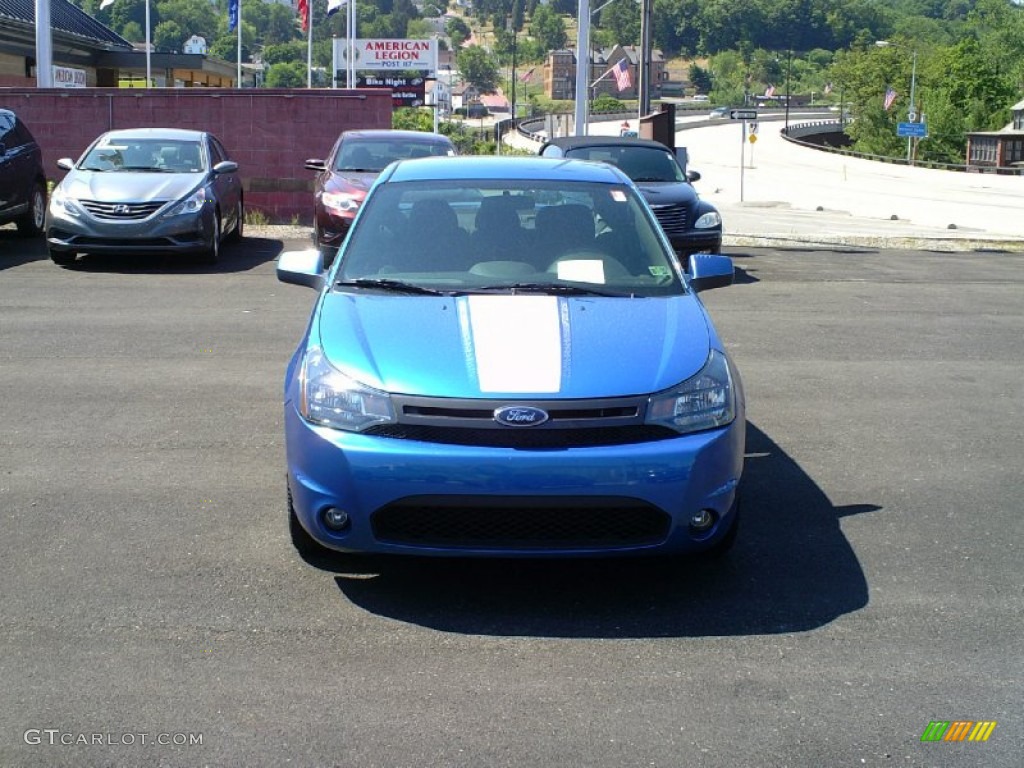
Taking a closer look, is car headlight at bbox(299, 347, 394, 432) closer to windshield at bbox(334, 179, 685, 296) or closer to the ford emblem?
the ford emblem

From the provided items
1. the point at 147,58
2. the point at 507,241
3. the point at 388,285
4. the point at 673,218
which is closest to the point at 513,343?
the point at 388,285

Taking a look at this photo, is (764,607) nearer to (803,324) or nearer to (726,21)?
(803,324)

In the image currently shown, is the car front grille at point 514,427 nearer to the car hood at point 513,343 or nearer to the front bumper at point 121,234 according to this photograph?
the car hood at point 513,343

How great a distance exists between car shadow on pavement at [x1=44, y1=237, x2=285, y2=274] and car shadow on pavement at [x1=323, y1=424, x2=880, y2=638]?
994cm

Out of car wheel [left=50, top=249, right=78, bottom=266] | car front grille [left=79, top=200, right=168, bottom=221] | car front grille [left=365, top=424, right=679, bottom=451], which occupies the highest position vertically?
car front grille [left=79, top=200, right=168, bottom=221]

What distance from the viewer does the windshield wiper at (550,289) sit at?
5762 millimetres

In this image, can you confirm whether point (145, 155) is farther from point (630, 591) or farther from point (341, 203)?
point (630, 591)

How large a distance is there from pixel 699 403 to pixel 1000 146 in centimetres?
10564

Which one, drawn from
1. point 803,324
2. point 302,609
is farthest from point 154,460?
point 803,324

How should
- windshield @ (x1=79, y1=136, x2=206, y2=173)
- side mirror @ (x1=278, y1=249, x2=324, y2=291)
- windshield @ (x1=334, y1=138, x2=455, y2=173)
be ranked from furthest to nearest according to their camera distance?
1. windshield @ (x1=334, y1=138, x2=455, y2=173)
2. windshield @ (x1=79, y1=136, x2=206, y2=173)
3. side mirror @ (x1=278, y1=249, x2=324, y2=291)

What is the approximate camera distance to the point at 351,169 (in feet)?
52.5

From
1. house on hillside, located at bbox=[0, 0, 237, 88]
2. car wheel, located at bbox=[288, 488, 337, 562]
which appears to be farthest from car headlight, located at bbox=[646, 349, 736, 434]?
house on hillside, located at bbox=[0, 0, 237, 88]

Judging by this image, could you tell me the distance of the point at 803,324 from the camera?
11.8 metres

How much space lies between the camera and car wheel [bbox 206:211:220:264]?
1496 cm
